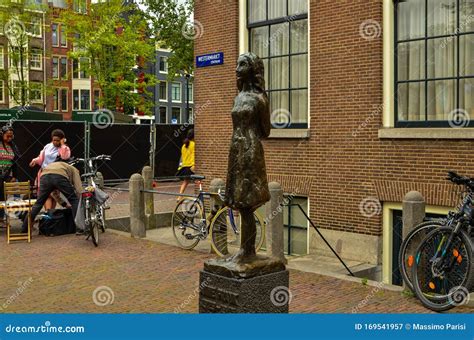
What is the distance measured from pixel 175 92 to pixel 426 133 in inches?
2046

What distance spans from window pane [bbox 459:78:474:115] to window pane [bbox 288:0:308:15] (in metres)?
3.35

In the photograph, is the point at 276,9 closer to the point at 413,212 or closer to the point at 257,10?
the point at 257,10

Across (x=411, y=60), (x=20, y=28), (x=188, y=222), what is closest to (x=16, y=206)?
(x=188, y=222)

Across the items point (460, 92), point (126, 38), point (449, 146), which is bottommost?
point (449, 146)

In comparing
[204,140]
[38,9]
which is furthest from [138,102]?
[204,140]

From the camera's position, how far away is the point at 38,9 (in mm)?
35000

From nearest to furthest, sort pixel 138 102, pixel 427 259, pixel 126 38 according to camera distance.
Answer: pixel 427 259, pixel 126 38, pixel 138 102

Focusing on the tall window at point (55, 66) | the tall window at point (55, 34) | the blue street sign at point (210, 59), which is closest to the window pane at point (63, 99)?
the tall window at point (55, 66)

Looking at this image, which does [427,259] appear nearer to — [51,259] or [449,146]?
[449,146]

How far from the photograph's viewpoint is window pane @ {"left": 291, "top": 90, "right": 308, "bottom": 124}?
1138 cm

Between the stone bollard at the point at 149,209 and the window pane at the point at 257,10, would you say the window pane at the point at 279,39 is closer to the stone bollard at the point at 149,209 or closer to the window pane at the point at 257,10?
the window pane at the point at 257,10

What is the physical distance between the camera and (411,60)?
9836 mm

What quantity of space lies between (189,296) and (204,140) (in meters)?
6.16

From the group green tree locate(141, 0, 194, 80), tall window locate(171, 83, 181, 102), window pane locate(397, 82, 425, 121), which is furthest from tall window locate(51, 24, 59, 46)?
window pane locate(397, 82, 425, 121)
